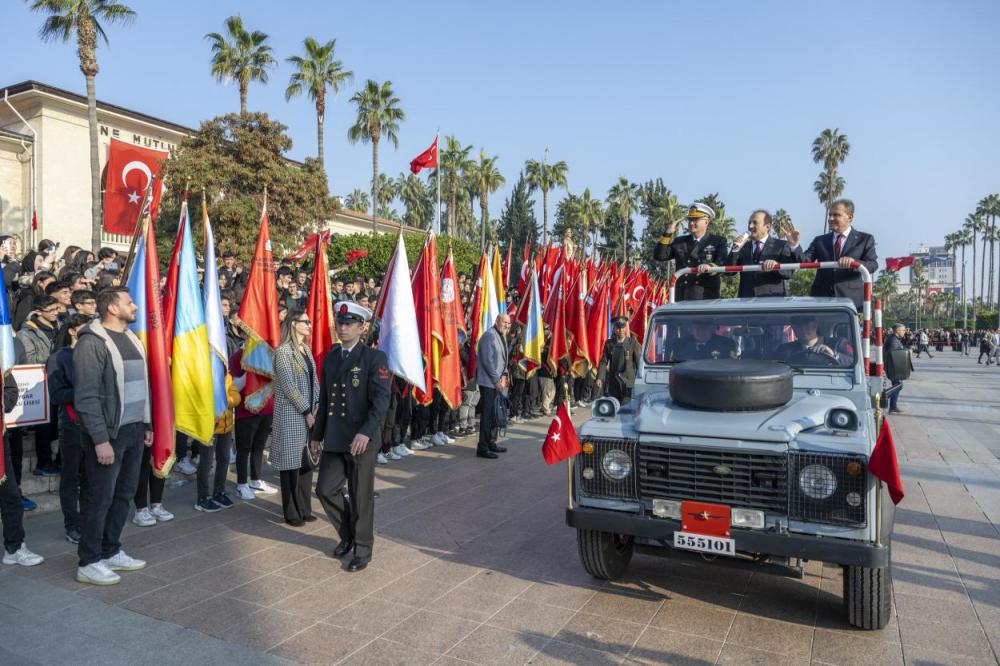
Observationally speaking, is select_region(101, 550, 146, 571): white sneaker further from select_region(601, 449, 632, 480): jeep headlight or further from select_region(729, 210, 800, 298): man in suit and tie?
select_region(729, 210, 800, 298): man in suit and tie

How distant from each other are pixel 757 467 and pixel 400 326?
15.9 ft

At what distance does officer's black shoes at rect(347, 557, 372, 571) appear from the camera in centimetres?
550

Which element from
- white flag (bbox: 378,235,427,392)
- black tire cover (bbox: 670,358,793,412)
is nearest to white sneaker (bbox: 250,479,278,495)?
white flag (bbox: 378,235,427,392)

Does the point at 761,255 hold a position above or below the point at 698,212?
below

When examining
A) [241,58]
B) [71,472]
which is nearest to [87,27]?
[241,58]

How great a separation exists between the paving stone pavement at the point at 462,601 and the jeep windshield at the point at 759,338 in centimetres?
173

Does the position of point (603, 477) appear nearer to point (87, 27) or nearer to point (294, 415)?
point (294, 415)

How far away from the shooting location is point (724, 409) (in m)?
4.70

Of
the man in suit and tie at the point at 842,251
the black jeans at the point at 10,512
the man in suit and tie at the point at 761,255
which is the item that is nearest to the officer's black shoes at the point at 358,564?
the black jeans at the point at 10,512

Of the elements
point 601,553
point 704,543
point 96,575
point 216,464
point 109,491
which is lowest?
point 96,575

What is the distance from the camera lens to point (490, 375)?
10242mm

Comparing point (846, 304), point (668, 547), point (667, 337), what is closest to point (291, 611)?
point (668, 547)

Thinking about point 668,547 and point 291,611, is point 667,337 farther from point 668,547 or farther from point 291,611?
point 291,611

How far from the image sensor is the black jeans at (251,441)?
298 inches
